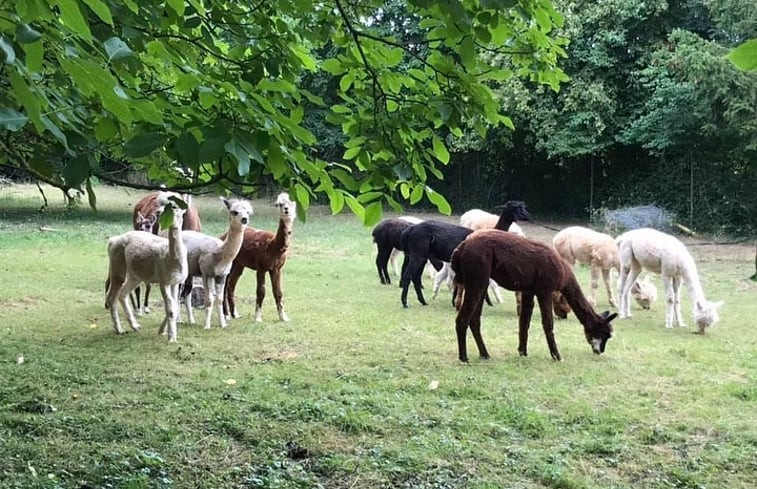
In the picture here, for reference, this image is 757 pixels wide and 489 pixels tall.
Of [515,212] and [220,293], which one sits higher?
[515,212]

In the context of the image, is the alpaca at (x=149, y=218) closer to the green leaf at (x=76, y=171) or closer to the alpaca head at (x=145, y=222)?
the alpaca head at (x=145, y=222)

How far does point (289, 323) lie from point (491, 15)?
5.77 meters

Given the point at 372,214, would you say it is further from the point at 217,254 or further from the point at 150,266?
the point at 217,254

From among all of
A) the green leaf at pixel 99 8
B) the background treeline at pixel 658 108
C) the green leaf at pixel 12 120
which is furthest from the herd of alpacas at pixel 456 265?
the background treeline at pixel 658 108

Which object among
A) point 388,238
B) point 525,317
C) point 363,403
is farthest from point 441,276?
point 363,403

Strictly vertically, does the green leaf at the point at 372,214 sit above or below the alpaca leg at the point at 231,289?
above

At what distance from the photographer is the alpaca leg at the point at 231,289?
8.63 metres

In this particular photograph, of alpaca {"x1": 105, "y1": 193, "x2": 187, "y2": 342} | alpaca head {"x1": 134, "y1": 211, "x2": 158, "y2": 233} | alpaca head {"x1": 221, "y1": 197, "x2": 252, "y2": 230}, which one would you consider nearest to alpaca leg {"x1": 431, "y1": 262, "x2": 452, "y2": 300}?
alpaca head {"x1": 221, "y1": 197, "x2": 252, "y2": 230}

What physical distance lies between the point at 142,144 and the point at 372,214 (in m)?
1.15

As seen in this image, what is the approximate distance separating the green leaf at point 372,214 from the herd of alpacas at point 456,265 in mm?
1204

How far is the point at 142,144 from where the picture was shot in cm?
211

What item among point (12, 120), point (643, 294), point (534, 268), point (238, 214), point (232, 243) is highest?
point (12, 120)

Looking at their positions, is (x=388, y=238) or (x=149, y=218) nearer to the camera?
(x=149, y=218)

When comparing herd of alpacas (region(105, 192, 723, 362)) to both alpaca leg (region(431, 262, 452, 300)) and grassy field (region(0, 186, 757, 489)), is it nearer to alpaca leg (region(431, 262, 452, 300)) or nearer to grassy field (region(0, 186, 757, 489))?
alpaca leg (region(431, 262, 452, 300))
